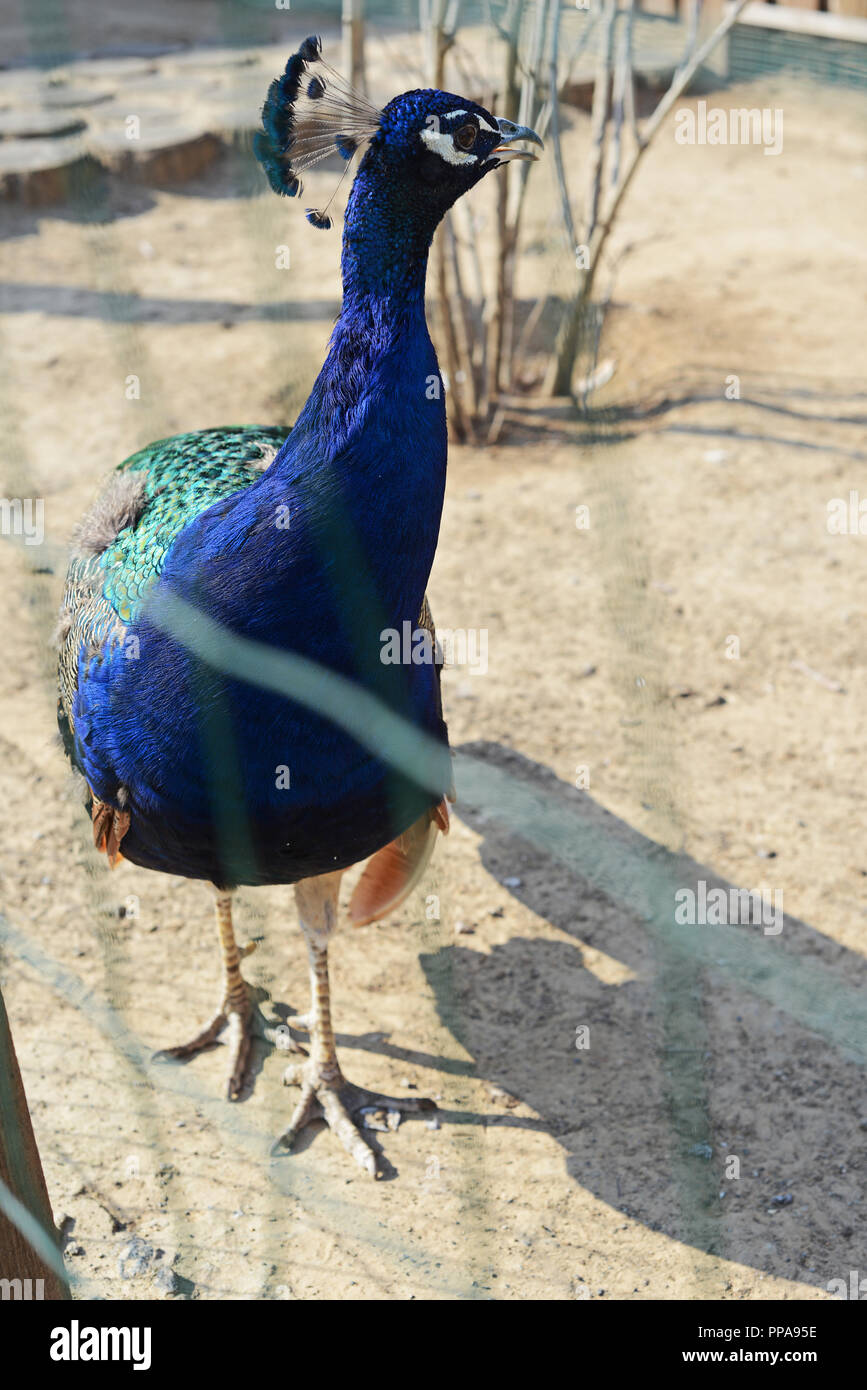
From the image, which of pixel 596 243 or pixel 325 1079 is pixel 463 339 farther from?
pixel 325 1079

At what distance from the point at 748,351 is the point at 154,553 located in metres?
4.26

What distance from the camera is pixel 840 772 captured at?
394cm

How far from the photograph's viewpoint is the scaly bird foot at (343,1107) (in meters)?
2.98

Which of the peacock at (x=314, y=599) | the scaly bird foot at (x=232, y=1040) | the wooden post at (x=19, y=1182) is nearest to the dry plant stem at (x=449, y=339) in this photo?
the peacock at (x=314, y=599)

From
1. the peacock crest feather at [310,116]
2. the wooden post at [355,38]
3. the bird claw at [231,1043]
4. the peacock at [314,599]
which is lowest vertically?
the bird claw at [231,1043]

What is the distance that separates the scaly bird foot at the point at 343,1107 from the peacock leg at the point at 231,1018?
164 millimetres

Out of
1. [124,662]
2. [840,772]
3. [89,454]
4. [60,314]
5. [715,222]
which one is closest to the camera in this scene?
[124,662]

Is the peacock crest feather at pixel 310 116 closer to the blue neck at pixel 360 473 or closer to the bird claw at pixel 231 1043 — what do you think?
the blue neck at pixel 360 473

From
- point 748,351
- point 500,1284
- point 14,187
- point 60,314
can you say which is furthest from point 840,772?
point 14,187

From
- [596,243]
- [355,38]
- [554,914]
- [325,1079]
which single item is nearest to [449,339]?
[596,243]

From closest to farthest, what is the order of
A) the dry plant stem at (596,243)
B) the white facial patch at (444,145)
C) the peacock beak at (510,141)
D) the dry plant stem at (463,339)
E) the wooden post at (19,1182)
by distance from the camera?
1. the wooden post at (19,1182)
2. the white facial patch at (444,145)
3. the peacock beak at (510,141)
4. the dry plant stem at (596,243)
5. the dry plant stem at (463,339)

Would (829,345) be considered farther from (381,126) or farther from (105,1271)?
(105,1271)

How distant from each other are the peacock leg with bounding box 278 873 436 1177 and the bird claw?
0.42 ft

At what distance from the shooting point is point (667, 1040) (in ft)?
10.4
